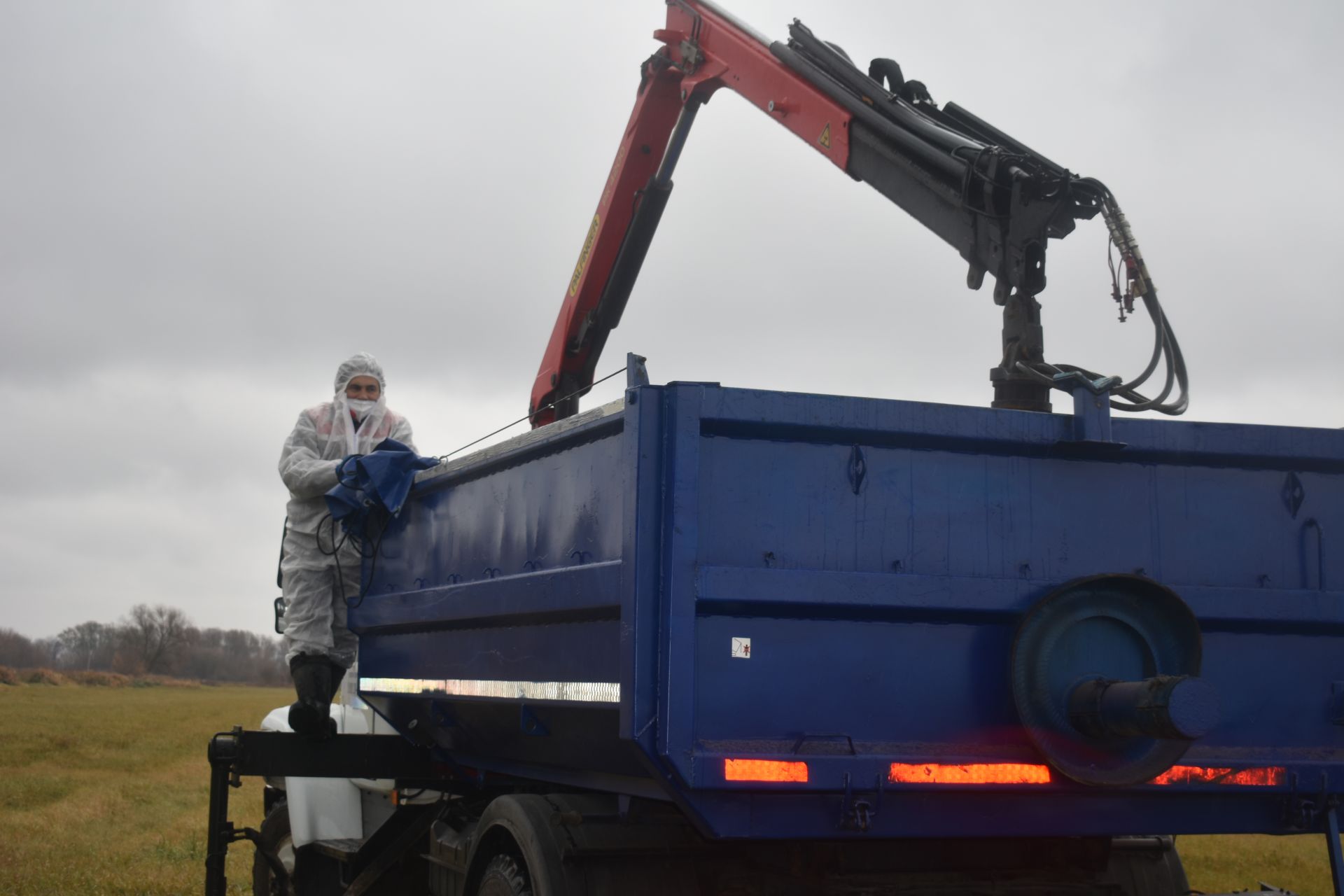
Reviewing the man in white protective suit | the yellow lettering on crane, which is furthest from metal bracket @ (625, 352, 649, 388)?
the yellow lettering on crane

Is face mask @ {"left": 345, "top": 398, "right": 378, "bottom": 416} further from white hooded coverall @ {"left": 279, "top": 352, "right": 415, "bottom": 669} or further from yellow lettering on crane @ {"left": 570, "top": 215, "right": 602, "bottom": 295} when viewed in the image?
yellow lettering on crane @ {"left": 570, "top": 215, "right": 602, "bottom": 295}

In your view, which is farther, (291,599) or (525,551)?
(291,599)

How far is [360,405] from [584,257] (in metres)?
3.20

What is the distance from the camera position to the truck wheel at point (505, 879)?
4574 millimetres

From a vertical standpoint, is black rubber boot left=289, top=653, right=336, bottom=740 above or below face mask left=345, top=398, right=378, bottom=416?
below

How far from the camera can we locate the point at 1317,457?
4.46 m

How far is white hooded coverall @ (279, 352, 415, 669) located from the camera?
6449 millimetres

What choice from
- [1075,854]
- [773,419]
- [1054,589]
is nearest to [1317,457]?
[1054,589]

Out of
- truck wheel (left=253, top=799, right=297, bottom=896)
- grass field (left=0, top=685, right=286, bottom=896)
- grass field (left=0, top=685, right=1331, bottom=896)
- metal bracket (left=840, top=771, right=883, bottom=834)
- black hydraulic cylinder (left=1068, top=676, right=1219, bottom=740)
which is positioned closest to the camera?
black hydraulic cylinder (left=1068, top=676, right=1219, bottom=740)

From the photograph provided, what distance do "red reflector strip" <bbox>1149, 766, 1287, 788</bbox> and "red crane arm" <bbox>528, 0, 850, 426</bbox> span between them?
17.0 ft

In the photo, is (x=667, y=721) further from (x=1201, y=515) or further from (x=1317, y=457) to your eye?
(x=1317, y=457)

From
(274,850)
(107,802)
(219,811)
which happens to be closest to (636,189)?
(274,850)

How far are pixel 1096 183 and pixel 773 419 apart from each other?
245cm

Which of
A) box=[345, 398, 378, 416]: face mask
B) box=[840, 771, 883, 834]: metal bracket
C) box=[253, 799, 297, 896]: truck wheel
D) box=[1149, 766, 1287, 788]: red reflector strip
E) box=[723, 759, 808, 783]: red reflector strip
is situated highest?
box=[345, 398, 378, 416]: face mask
